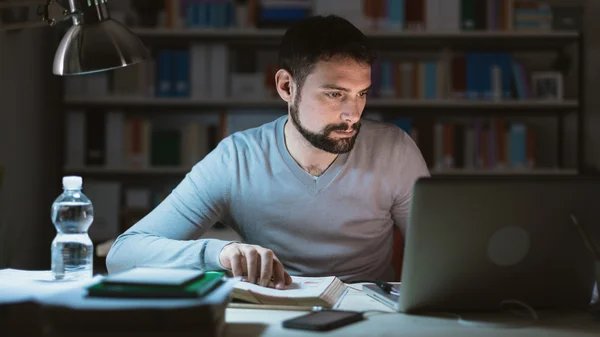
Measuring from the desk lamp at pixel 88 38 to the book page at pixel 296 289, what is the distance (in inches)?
19.5

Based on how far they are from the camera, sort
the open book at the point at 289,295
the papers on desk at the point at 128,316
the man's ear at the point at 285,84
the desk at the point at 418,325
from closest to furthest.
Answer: the papers on desk at the point at 128,316 < the desk at the point at 418,325 < the open book at the point at 289,295 < the man's ear at the point at 285,84

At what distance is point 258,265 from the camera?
1339 mm

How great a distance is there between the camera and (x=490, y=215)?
1103 mm

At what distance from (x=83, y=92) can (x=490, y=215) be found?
9.75 feet

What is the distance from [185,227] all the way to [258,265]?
1.53 ft

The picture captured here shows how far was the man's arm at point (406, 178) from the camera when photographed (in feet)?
6.10

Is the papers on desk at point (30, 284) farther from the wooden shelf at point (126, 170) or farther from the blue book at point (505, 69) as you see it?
the blue book at point (505, 69)

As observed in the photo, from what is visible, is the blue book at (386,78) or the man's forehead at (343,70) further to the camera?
the blue book at (386,78)

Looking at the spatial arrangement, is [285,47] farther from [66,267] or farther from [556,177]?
[556,177]

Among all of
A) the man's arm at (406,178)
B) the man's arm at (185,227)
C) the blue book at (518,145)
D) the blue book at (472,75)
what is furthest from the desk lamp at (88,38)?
the blue book at (518,145)

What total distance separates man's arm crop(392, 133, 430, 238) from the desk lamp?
740 millimetres

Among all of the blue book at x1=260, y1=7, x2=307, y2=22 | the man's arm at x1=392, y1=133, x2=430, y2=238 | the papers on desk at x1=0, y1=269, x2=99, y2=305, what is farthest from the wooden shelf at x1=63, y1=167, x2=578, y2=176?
the papers on desk at x1=0, y1=269, x2=99, y2=305

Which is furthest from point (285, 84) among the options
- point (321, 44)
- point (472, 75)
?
point (472, 75)

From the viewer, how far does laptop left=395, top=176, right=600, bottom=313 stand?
3.59 ft
